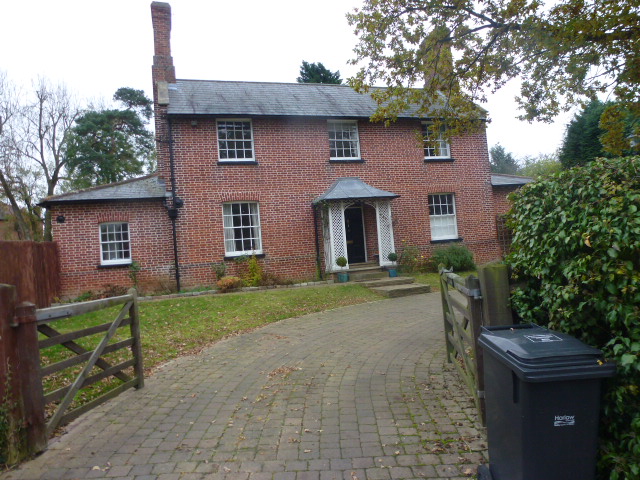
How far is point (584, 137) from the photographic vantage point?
1933cm

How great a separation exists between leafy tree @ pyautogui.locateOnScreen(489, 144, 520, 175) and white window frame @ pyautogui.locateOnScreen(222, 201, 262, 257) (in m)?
45.2

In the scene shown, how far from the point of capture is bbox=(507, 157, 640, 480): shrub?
263cm

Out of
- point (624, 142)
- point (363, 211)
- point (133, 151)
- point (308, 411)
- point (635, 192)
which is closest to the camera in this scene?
point (635, 192)

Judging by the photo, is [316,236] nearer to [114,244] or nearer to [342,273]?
[342,273]

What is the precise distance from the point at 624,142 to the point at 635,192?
613cm

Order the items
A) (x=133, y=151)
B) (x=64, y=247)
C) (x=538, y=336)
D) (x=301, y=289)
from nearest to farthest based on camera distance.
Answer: (x=538, y=336) < (x=301, y=289) < (x=64, y=247) < (x=133, y=151)

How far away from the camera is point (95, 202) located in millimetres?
14992

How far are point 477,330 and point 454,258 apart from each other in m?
13.0

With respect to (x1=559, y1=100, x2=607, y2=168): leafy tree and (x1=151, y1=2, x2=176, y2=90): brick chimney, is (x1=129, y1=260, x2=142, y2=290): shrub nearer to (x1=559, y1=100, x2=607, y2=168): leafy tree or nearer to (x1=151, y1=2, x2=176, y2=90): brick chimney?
(x1=151, y1=2, x2=176, y2=90): brick chimney

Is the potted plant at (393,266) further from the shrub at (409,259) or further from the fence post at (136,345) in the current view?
the fence post at (136,345)

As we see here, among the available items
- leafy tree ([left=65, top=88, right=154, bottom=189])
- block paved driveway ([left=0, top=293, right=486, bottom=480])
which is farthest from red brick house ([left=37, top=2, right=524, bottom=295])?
leafy tree ([left=65, top=88, right=154, bottom=189])

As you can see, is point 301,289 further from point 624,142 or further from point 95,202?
point 624,142

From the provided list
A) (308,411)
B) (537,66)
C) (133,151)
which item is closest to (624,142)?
(537,66)

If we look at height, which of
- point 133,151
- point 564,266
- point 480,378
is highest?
point 133,151
